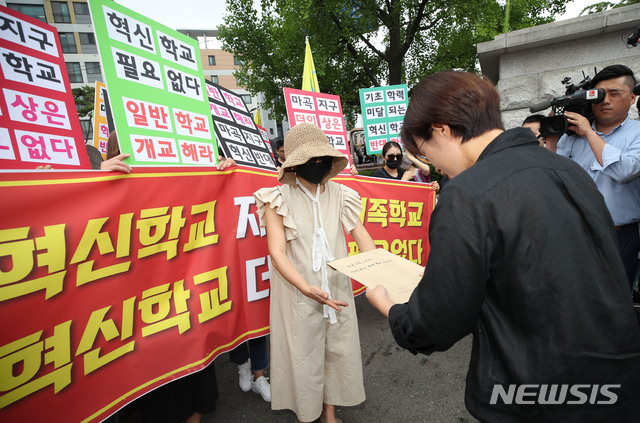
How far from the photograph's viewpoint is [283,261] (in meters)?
1.84

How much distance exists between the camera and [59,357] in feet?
4.79

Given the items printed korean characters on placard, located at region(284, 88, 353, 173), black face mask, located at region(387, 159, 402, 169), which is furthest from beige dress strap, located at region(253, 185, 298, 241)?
black face mask, located at region(387, 159, 402, 169)

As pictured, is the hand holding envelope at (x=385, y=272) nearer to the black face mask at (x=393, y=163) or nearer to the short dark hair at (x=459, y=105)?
the short dark hair at (x=459, y=105)

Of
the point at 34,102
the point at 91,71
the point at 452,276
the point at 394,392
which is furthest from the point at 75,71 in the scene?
the point at 452,276

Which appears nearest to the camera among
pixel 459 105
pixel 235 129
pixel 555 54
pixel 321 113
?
pixel 459 105

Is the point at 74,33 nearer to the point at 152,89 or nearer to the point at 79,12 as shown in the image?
the point at 79,12

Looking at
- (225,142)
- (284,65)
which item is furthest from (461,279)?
(284,65)

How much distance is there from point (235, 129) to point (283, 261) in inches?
94.2

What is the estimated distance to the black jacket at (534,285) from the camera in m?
0.85

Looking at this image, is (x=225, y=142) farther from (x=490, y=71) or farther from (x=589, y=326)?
(x=490, y=71)

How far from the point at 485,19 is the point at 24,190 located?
46.9 ft

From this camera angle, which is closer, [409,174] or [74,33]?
[409,174]

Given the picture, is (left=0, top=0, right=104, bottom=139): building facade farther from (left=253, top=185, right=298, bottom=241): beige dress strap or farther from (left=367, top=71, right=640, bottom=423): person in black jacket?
(left=367, top=71, right=640, bottom=423): person in black jacket

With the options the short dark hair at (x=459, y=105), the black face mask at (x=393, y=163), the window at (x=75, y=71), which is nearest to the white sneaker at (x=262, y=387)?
the short dark hair at (x=459, y=105)
